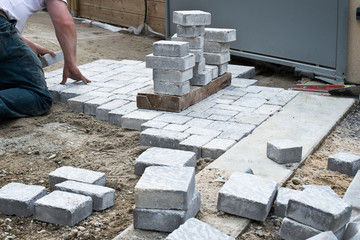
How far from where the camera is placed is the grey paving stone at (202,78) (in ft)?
18.8

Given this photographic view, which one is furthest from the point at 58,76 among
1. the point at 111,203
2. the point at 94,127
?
the point at 111,203

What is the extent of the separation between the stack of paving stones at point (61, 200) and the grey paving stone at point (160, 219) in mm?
412

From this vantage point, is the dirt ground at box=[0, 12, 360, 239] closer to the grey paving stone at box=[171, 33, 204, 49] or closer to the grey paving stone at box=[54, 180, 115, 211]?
the grey paving stone at box=[54, 180, 115, 211]

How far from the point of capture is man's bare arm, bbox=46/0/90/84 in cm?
593

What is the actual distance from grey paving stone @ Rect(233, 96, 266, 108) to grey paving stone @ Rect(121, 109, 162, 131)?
923 millimetres

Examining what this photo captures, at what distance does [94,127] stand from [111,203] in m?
1.80

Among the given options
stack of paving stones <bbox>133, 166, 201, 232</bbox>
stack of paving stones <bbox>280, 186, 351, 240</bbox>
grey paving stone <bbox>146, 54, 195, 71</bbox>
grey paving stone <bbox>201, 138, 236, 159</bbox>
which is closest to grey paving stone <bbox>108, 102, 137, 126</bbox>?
grey paving stone <bbox>146, 54, 195, 71</bbox>

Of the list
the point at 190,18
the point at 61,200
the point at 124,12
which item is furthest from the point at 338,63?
the point at 124,12

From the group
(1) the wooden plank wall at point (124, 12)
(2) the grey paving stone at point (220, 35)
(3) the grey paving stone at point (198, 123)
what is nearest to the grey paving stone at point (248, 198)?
(3) the grey paving stone at point (198, 123)

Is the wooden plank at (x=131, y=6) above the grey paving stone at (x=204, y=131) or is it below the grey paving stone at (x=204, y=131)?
above

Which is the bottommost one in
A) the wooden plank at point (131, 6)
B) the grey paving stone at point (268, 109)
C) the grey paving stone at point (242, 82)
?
the grey paving stone at point (268, 109)

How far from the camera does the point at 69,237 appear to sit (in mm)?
3207

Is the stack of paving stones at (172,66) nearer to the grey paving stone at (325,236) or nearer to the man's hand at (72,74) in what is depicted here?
the man's hand at (72,74)

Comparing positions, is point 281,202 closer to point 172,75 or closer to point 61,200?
point 61,200
